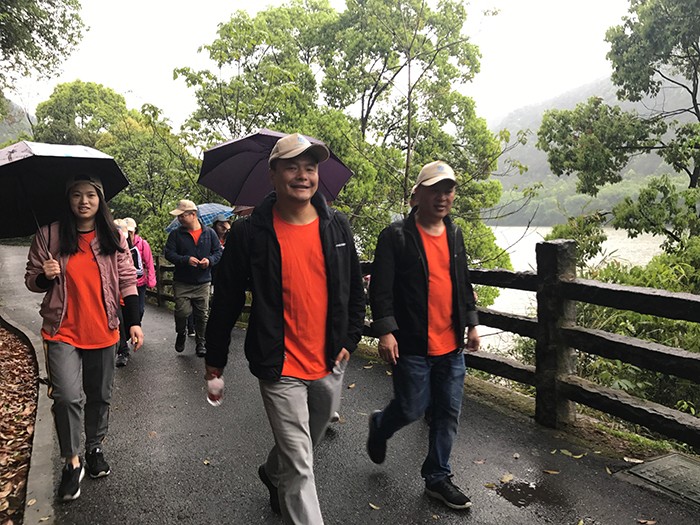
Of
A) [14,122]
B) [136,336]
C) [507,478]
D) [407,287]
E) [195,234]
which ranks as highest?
[14,122]

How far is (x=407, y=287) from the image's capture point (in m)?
2.97

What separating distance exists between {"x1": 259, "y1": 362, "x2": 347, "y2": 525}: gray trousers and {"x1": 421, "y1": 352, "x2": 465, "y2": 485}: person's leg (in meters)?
0.73

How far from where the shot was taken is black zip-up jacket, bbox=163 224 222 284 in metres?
6.46

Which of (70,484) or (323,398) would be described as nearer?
(323,398)

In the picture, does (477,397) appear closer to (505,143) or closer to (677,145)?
(505,143)

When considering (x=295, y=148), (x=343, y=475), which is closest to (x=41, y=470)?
(x=343, y=475)

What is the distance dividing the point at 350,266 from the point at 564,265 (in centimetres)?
207

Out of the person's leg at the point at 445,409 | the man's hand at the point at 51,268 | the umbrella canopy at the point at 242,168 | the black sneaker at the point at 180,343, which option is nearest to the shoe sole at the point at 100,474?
the man's hand at the point at 51,268

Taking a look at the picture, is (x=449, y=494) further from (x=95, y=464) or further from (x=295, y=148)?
(x=95, y=464)

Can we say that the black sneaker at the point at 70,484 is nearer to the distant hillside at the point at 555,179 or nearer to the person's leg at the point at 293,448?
the person's leg at the point at 293,448

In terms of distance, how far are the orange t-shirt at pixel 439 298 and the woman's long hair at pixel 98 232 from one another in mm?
1986

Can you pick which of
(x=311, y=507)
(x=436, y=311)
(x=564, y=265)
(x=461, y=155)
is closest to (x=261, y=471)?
(x=311, y=507)

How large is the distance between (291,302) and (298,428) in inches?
23.6

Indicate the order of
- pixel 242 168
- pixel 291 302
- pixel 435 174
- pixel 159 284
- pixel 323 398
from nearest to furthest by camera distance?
pixel 291 302 < pixel 323 398 < pixel 435 174 < pixel 242 168 < pixel 159 284
